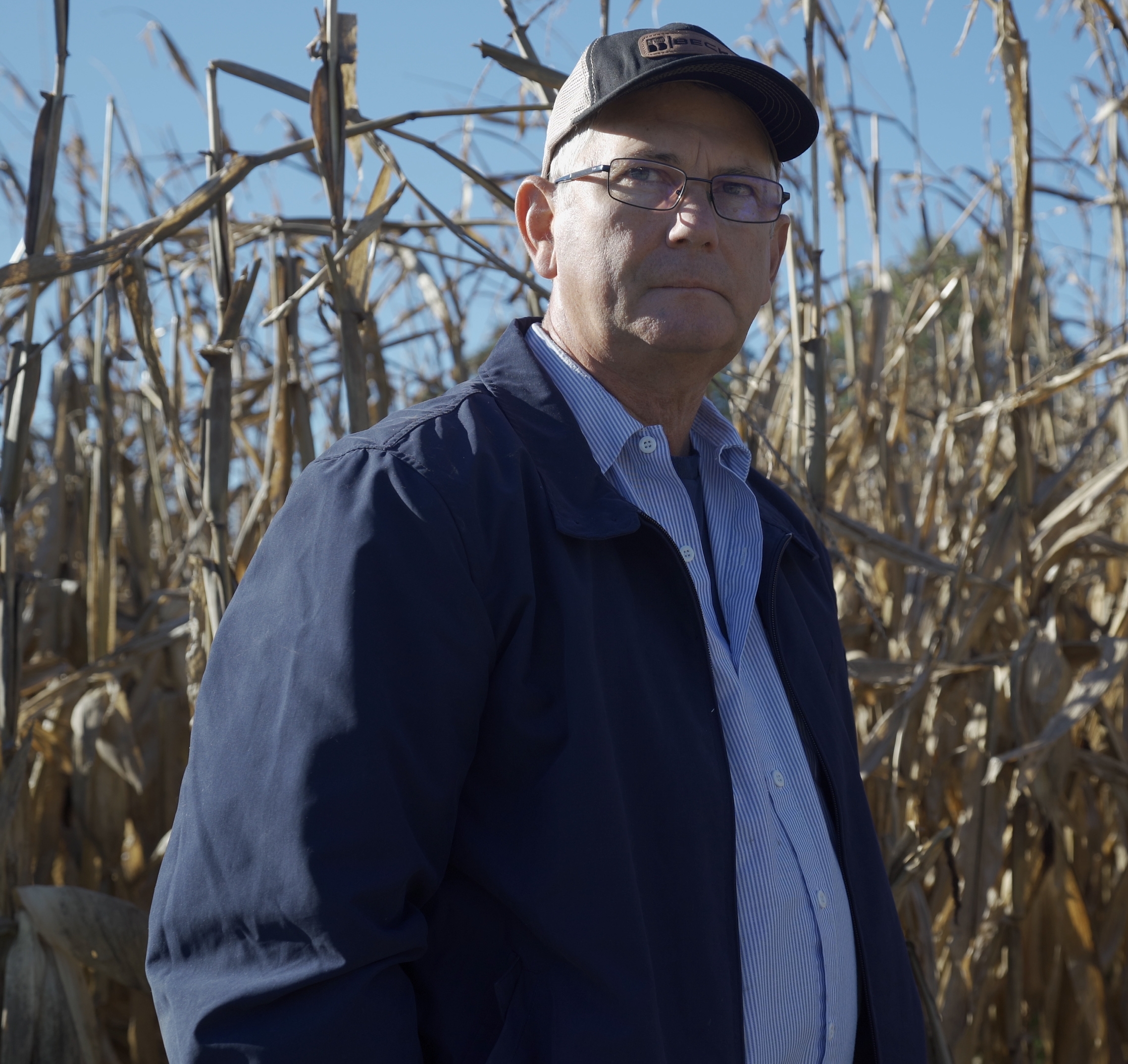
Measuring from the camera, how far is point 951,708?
7.76ft

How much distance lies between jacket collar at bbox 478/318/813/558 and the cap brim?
14.1 inches

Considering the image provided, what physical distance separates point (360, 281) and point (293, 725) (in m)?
0.90

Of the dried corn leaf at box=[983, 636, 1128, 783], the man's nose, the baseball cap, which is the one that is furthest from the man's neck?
the dried corn leaf at box=[983, 636, 1128, 783]

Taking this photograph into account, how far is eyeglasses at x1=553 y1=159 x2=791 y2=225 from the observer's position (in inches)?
56.0

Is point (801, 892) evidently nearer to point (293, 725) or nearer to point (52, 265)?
point (293, 725)

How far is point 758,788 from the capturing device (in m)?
1.29

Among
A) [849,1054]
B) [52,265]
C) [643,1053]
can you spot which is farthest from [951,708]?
[52,265]

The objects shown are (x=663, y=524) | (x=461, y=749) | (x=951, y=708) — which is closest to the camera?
(x=461, y=749)

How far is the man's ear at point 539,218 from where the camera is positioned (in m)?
1.55

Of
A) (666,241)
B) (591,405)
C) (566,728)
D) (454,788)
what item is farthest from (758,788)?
(666,241)

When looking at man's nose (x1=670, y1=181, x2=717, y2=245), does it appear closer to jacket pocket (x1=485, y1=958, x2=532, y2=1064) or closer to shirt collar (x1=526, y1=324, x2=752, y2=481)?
shirt collar (x1=526, y1=324, x2=752, y2=481)

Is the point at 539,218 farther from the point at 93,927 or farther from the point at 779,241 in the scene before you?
the point at 93,927

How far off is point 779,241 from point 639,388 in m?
0.42

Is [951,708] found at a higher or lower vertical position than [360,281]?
lower
